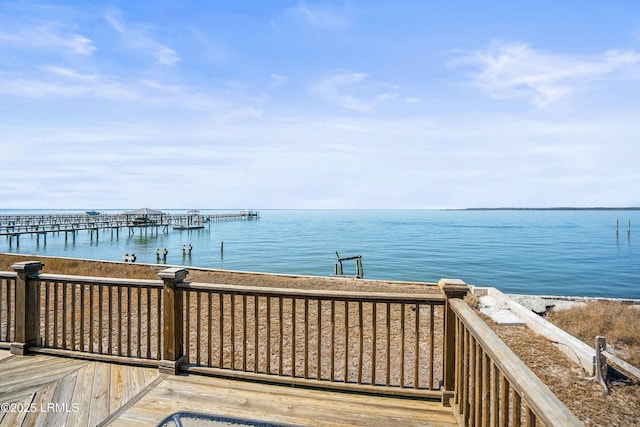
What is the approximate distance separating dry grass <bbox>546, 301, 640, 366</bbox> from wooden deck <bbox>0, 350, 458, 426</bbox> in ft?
23.9

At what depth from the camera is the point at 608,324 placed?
9398 mm

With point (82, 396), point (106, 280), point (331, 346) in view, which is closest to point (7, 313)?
point (106, 280)

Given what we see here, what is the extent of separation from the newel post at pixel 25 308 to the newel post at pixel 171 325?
1.96 metres

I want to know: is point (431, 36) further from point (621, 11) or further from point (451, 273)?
point (451, 273)

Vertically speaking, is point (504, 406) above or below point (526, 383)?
below

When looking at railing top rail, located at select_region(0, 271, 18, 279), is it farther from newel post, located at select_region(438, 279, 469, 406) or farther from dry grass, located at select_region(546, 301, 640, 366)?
dry grass, located at select_region(546, 301, 640, 366)

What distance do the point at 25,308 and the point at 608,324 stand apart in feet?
42.3

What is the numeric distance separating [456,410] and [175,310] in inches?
121

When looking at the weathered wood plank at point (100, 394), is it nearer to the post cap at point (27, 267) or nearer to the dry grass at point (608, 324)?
the post cap at point (27, 267)

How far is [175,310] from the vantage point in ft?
12.8

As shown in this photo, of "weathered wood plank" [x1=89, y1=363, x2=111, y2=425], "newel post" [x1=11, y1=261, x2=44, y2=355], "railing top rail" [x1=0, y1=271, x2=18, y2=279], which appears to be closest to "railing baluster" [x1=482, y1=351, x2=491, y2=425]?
"weathered wood plank" [x1=89, y1=363, x2=111, y2=425]

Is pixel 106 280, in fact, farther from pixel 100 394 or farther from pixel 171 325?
pixel 100 394

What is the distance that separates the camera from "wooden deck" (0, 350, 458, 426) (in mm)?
2969

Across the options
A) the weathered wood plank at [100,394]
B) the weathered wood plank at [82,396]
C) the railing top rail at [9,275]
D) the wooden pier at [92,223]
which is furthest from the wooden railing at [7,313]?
the wooden pier at [92,223]
